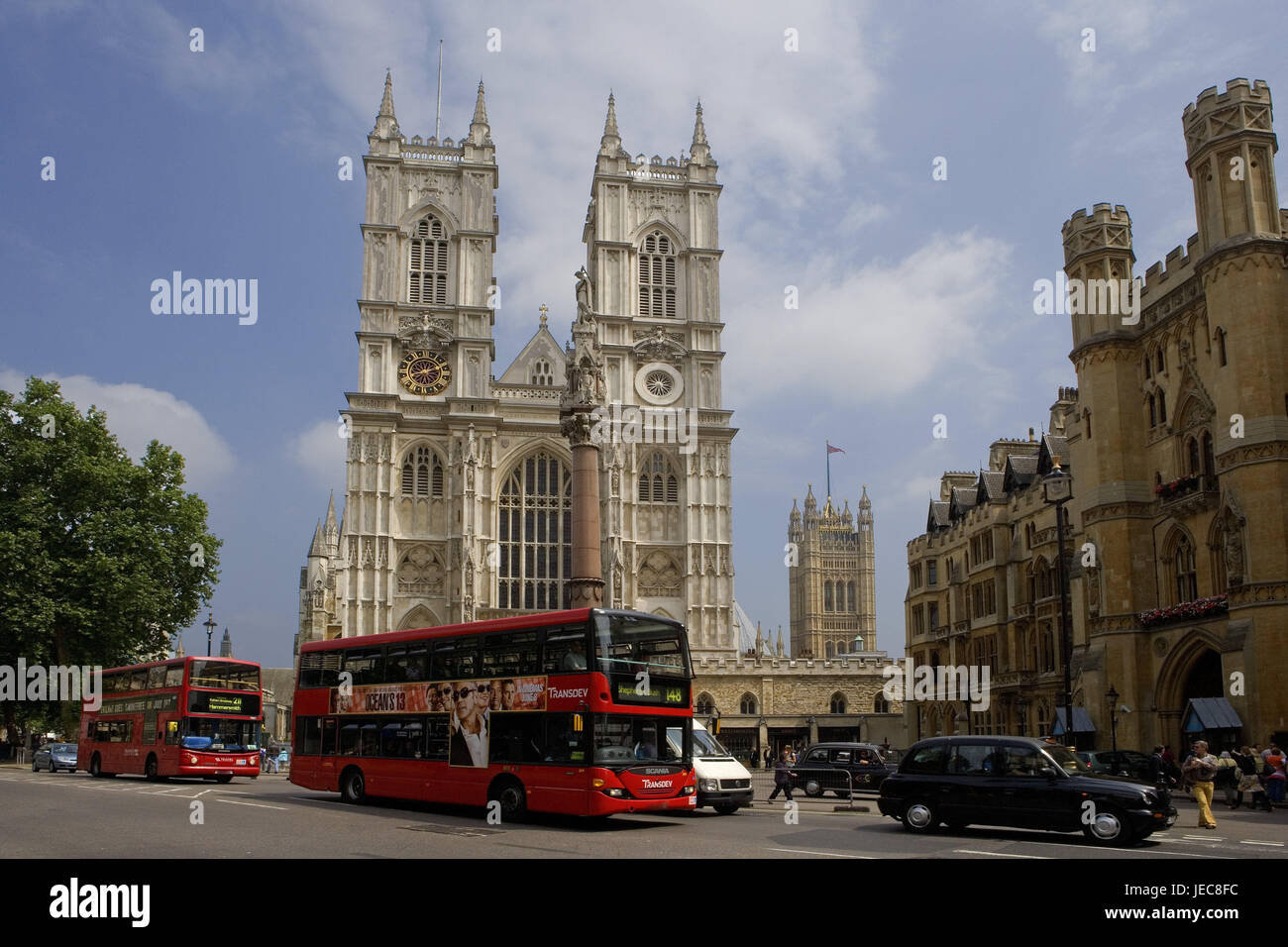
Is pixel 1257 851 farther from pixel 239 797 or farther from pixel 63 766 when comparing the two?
pixel 63 766

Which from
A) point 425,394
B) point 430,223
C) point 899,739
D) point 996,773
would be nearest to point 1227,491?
point 996,773

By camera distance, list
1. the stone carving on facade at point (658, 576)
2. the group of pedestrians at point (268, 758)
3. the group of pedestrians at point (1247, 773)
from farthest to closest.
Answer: the stone carving on facade at point (658, 576) → the group of pedestrians at point (268, 758) → the group of pedestrians at point (1247, 773)

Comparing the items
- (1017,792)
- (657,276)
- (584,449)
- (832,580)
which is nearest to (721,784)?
(1017,792)

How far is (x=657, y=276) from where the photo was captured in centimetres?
6625

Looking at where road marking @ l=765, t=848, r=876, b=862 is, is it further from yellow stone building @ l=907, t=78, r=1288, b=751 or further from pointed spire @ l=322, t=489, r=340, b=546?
pointed spire @ l=322, t=489, r=340, b=546

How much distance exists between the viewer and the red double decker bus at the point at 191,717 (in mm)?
26094

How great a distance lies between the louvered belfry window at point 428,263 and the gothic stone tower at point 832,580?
251ft

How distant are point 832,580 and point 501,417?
259 feet

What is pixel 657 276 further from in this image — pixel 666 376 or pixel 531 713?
pixel 531 713

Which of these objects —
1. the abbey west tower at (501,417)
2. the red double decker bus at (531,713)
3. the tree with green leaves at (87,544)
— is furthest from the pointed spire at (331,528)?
the red double decker bus at (531,713)

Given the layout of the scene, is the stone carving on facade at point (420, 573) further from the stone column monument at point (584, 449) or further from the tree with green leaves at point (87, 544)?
the stone column monument at point (584, 449)

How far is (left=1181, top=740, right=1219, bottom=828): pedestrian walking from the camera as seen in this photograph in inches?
654

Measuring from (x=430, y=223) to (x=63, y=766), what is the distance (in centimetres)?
3736
